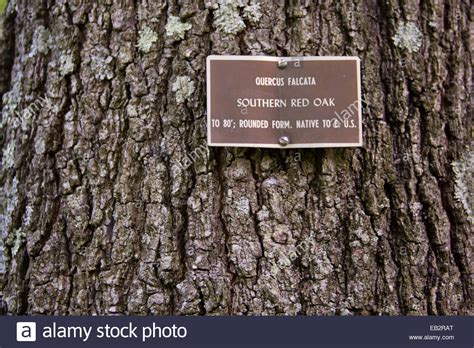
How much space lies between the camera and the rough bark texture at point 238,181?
155 cm

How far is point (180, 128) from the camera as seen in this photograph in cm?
160

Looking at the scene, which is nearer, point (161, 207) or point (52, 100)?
point (161, 207)

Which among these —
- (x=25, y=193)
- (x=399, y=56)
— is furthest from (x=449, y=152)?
(x=25, y=193)

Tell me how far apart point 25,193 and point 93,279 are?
1.12 feet

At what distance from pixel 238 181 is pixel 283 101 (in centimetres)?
24

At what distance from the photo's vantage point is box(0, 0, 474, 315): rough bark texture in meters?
1.55

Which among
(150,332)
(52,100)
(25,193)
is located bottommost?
(150,332)

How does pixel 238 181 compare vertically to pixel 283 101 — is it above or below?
below

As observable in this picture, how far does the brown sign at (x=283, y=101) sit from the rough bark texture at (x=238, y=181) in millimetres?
38

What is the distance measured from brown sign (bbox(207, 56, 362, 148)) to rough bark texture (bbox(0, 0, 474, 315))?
0.04 meters

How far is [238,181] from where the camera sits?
1572 mm

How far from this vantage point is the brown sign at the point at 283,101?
62.1 inches

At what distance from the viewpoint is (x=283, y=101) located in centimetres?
160

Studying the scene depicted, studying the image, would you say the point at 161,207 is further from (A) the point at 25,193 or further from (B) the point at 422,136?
(B) the point at 422,136
